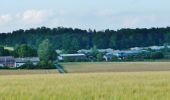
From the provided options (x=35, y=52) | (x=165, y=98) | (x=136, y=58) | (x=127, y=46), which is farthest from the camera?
(x=127, y=46)

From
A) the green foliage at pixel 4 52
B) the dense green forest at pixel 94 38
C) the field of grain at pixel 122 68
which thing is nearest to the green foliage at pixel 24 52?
Result: the green foliage at pixel 4 52

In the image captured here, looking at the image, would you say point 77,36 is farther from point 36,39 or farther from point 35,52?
point 35,52

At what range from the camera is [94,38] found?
4161 inches

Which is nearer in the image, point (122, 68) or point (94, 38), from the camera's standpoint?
point (122, 68)

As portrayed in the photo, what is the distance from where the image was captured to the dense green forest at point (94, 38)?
99250mm

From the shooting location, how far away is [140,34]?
105 metres

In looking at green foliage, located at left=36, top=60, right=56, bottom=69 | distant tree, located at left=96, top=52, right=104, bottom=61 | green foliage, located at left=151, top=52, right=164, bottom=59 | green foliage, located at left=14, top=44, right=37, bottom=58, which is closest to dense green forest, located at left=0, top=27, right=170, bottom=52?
green foliage, located at left=14, top=44, right=37, bottom=58

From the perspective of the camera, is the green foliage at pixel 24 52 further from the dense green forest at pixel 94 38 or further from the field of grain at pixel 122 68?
the field of grain at pixel 122 68

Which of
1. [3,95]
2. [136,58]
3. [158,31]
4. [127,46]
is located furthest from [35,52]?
[3,95]

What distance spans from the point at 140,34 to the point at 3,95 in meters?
97.1

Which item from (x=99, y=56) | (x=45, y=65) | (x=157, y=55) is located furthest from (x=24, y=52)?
(x=45, y=65)

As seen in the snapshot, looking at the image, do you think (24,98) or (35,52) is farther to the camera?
(35,52)

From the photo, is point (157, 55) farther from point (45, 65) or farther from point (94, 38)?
point (94, 38)

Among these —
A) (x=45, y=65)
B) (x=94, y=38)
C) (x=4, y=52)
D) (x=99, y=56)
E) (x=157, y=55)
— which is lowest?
(x=45, y=65)
